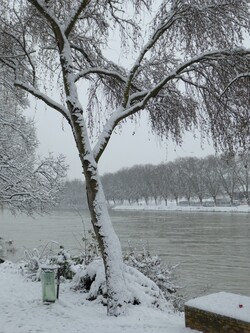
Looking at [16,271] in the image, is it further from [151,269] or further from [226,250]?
[226,250]

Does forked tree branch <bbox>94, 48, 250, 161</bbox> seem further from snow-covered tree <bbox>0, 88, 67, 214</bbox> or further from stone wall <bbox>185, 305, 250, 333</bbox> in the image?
snow-covered tree <bbox>0, 88, 67, 214</bbox>

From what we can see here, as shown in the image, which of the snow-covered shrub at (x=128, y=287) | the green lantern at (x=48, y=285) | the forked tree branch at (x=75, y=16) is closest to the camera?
the forked tree branch at (x=75, y=16)

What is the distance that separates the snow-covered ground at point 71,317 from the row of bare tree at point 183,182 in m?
70.3

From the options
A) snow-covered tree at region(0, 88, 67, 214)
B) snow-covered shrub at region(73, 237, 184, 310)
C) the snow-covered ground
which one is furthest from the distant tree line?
the snow-covered ground

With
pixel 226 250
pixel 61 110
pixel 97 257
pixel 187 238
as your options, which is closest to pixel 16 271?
pixel 97 257

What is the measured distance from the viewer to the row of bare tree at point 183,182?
300 feet

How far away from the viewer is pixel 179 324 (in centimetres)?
744

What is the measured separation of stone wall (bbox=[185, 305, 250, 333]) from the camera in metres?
5.98

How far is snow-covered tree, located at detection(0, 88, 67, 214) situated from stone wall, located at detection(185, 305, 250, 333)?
1444 cm

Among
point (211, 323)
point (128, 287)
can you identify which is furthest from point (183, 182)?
point (211, 323)

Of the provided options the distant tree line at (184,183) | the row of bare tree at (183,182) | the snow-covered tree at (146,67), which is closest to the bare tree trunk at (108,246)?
the snow-covered tree at (146,67)

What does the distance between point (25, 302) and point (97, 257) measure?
3.81 meters

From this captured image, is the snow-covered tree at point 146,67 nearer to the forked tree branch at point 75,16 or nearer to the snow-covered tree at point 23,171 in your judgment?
the forked tree branch at point 75,16

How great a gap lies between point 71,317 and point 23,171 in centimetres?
1360
